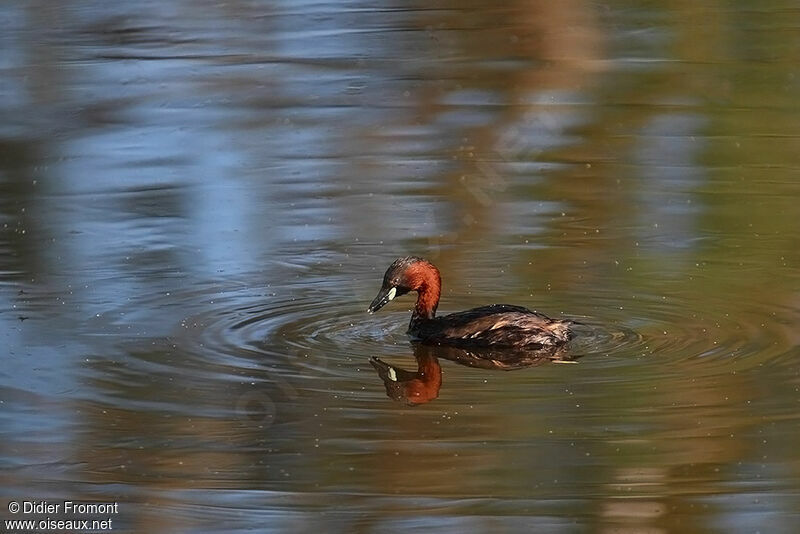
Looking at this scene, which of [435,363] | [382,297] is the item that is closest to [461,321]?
[435,363]

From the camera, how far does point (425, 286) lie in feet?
30.0

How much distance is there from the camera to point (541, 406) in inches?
294

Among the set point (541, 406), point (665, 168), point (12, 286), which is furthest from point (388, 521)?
point (665, 168)

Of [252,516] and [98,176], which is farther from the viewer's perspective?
[98,176]

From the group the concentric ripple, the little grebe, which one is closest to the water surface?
the concentric ripple

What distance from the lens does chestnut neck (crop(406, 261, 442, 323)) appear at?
9086 millimetres

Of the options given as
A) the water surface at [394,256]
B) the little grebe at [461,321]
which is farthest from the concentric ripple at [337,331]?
the little grebe at [461,321]

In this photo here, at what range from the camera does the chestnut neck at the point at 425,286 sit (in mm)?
9086

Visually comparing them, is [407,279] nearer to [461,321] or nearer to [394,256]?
[461,321]

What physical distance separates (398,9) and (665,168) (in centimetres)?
709

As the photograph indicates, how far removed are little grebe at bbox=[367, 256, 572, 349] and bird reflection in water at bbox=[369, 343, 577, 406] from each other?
0.13 ft

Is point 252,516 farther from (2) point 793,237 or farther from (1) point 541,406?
(2) point 793,237

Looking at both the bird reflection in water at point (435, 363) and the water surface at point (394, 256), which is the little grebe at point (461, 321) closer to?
the bird reflection in water at point (435, 363)

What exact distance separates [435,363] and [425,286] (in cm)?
79
